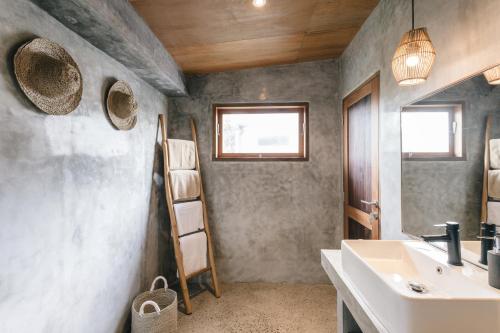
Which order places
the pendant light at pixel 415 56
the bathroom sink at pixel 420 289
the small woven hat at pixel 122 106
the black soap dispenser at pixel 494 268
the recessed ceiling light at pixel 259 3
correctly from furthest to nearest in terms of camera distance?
the small woven hat at pixel 122 106, the recessed ceiling light at pixel 259 3, the pendant light at pixel 415 56, the black soap dispenser at pixel 494 268, the bathroom sink at pixel 420 289

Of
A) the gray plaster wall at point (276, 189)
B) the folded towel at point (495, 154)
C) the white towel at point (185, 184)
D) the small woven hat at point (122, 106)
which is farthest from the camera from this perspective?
the gray plaster wall at point (276, 189)

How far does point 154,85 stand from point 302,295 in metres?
2.53

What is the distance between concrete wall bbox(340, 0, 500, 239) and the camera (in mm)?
1113

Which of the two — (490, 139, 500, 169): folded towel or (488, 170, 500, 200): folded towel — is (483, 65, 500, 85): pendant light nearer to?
(490, 139, 500, 169): folded towel

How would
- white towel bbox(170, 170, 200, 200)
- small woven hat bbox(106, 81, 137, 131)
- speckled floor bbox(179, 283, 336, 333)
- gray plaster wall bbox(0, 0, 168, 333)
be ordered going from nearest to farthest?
1. gray plaster wall bbox(0, 0, 168, 333)
2. small woven hat bbox(106, 81, 137, 131)
3. speckled floor bbox(179, 283, 336, 333)
4. white towel bbox(170, 170, 200, 200)

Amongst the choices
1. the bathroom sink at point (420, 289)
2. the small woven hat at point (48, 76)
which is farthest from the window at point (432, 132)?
the small woven hat at point (48, 76)

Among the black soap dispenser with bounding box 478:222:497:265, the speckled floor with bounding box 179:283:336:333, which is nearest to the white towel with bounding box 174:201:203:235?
the speckled floor with bounding box 179:283:336:333

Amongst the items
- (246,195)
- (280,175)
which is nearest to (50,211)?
(246,195)

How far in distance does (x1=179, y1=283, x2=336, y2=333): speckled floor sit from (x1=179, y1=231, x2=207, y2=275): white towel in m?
0.34

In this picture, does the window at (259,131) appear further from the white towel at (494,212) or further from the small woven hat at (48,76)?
the white towel at (494,212)

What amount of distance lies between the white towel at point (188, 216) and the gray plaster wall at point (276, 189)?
251mm

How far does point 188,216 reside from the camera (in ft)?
8.72

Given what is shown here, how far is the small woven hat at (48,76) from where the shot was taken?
3.85 ft

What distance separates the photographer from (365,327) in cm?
98
